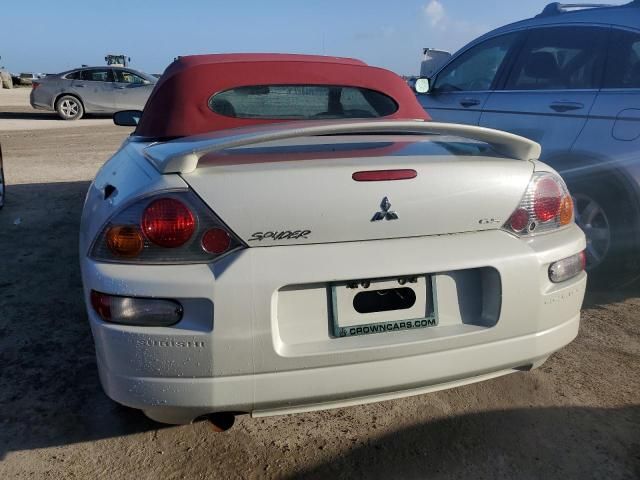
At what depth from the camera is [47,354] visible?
3105mm

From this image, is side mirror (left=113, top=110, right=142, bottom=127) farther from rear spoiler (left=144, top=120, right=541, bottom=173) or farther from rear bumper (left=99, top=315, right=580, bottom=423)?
rear bumper (left=99, top=315, right=580, bottom=423)

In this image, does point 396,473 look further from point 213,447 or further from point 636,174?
point 636,174

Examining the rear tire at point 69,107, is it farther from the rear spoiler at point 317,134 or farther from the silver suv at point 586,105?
the rear spoiler at point 317,134

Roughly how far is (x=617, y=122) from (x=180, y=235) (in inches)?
116

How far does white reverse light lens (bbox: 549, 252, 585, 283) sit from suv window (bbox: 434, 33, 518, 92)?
9.80ft

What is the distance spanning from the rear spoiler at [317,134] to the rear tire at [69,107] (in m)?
15.6

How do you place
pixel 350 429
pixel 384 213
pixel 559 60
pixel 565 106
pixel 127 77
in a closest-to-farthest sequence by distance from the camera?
pixel 384 213, pixel 350 429, pixel 565 106, pixel 559 60, pixel 127 77

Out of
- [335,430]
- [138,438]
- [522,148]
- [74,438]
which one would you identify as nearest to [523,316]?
[522,148]

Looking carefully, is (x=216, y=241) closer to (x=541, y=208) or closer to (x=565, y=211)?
(x=541, y=208)

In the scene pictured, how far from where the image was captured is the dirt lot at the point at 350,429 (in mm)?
2281

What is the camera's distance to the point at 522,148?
2.33 meters

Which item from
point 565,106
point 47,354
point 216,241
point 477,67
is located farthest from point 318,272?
point 477,67

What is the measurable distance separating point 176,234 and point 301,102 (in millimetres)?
1697

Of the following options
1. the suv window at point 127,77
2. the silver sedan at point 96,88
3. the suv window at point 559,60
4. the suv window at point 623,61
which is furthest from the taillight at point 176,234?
→ the suv window at point 127,77
